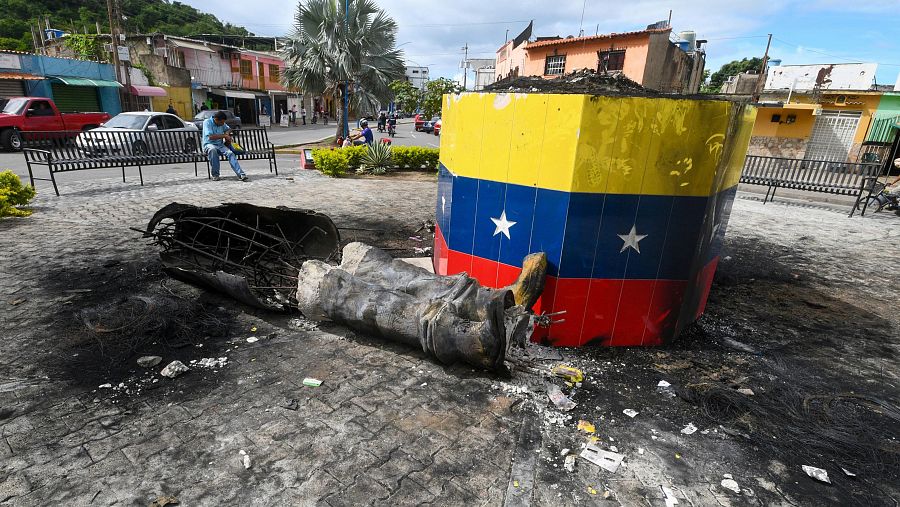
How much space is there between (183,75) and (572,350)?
37341mm

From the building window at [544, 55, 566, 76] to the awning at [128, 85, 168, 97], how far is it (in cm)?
2535

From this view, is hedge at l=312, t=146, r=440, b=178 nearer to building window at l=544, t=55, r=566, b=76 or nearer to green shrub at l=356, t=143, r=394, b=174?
green shrub at l=356, t=143, r=394, b=174

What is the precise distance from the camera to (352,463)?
254cm

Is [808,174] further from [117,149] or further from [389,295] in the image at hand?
[117,149]

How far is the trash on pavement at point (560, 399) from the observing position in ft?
10.3

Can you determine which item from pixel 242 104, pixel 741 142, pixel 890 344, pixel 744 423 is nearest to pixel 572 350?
pixel 744 423

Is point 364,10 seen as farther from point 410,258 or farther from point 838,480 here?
point 838,480

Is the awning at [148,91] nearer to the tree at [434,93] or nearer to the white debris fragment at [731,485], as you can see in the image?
the tree at [434,93]

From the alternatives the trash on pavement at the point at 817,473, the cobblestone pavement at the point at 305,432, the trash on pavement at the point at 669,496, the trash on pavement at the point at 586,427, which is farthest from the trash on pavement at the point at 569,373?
the trash on pavement at the point at 817,473

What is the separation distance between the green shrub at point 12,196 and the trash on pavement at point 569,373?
27.9ft

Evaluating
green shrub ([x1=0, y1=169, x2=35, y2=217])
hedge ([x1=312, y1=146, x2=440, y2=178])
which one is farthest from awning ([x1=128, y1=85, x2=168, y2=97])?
green shrub ([x1=0, y1=169, x2=35, y2=217])

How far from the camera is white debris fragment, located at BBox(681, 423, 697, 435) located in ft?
9.70

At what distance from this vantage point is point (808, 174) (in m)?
12.1

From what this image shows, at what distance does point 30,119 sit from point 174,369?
1900cm
